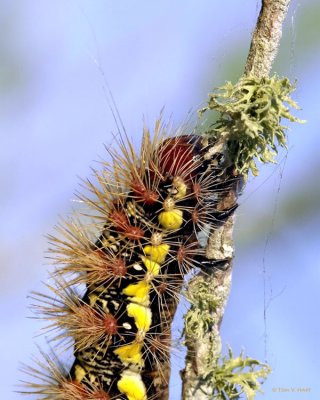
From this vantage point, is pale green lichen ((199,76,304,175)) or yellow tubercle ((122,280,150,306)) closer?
pale green lichen ((199,76,304,175))

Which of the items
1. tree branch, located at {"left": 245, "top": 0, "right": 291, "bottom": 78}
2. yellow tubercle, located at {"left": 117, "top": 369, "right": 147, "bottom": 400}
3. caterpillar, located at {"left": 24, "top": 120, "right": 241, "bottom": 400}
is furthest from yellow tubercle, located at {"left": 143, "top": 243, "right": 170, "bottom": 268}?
tree branch, located at {"left": 245, "top": 0, "right": 291, "bottom": 78}

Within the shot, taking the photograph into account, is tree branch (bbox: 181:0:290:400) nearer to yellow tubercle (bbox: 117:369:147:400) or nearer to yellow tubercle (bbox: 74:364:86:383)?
yellow tubercle (bbox: 117:369:147:400)

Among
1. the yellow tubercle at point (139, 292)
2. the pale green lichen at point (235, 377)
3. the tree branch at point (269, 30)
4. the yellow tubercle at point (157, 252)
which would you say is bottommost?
the pale green lichen at point (235, 377)

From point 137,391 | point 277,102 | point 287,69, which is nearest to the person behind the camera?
point 277,102

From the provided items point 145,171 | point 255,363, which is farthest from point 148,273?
point 255,363

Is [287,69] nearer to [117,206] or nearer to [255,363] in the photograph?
[117,206]

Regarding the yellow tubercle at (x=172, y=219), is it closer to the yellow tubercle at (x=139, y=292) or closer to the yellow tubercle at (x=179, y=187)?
the yellow tubercle at (x=179, y=187)

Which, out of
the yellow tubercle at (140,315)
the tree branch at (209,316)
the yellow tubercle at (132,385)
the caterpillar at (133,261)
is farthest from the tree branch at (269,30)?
the yellow tubercle at (132,385)
